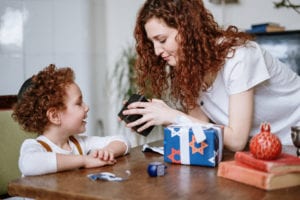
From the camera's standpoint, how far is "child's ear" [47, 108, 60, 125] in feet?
5.25

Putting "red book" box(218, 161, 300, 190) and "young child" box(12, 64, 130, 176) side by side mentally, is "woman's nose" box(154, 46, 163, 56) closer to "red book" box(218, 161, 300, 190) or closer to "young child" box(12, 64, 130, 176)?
"young child" box(12, 64, 130, 176)

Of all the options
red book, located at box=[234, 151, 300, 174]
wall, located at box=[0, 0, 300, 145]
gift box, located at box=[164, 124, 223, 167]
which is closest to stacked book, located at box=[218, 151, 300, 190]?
red book, located at box=[234, 151, 300, 174]

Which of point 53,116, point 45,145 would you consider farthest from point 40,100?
point 45,145

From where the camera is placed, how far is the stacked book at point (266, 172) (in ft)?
3.68

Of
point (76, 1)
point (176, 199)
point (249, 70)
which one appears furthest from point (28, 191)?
point (76, 1)

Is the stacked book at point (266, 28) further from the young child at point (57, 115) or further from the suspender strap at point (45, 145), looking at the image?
the suspender strap at point (45, 145)

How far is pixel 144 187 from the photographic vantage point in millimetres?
1150

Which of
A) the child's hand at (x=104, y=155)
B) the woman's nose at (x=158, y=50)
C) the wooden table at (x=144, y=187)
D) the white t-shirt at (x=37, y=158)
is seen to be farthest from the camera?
the woman's nose at (x=158, y=50)

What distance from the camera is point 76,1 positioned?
362 centimetres

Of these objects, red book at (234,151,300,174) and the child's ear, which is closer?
red book at (234,151,300,174)

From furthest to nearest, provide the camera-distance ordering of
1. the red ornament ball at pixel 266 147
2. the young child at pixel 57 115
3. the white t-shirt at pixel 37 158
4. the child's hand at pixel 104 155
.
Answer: the young child at pixel 57 115, the child's hand at pixel 104 155, the white t-shirt at pixel 37 158, the red ornament ball at pixel 266 147

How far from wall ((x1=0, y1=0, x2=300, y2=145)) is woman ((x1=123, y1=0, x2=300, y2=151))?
1.41m

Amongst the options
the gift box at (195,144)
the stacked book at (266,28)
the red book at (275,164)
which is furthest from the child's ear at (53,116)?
the stacked book at (266,28)

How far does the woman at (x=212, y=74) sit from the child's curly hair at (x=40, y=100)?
27 centimetres
